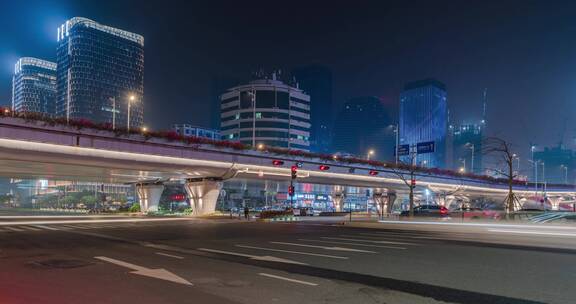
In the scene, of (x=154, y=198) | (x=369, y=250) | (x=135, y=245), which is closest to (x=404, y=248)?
(x=369, y=250)

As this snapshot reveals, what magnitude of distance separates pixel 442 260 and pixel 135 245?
Answer: 12703mm

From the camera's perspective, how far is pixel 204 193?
5147 centimetres

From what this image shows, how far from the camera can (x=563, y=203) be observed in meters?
111

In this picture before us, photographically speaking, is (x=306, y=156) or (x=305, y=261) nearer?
(x=305, y=261)

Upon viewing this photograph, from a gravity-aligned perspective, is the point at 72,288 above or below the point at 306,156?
below

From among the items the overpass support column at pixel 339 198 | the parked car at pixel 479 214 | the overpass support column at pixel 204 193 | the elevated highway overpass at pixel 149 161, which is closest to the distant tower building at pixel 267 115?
the overpass support column at pixel 339 198

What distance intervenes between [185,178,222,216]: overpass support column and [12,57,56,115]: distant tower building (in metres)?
132

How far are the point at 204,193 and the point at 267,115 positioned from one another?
9749cm

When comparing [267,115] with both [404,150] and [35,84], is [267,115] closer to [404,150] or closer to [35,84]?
[35,84]

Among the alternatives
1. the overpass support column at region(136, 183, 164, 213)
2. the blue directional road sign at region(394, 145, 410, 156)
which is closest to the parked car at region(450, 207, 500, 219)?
the blue directional road sign at region(394, 145, 410, 156)

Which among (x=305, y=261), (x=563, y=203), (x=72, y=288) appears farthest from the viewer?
(x=563, y=203)

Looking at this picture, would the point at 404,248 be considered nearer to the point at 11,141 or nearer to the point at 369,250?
the point at 369,250

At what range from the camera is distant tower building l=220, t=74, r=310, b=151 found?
14688cm

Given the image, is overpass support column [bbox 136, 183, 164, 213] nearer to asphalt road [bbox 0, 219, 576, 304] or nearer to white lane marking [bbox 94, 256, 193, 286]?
asphalt road [bbox 0, 219, 576, 304]
